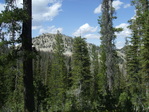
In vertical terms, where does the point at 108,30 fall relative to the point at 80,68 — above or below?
above

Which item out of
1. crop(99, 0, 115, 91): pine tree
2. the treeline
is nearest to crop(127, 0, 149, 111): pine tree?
the treeline

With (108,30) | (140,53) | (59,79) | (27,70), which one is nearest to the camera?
(27,70)

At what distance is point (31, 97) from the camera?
6.96 meters

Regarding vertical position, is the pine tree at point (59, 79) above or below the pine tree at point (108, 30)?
below

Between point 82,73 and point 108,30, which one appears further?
point 82,73

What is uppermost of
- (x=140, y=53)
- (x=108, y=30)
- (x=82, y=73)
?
(x=108, y=30)

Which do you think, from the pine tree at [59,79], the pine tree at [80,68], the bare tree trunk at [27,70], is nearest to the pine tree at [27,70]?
the bare tree trunk at [27,70]

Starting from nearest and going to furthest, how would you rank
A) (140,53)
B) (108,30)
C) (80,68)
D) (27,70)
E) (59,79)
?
(27,70), (108,30), (140,53), (80,68), (59,79)

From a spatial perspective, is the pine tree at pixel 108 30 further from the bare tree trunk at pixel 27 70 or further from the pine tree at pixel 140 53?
the bare tree trunk at pixel 27 70

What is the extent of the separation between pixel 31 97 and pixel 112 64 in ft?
40.9

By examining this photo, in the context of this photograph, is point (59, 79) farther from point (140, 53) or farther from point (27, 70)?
point (27, 70)

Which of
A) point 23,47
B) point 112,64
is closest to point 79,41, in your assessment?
point 112,64

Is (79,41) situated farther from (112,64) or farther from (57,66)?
(112,64)

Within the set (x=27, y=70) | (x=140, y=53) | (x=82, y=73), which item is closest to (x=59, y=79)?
(x=82, y=73)
